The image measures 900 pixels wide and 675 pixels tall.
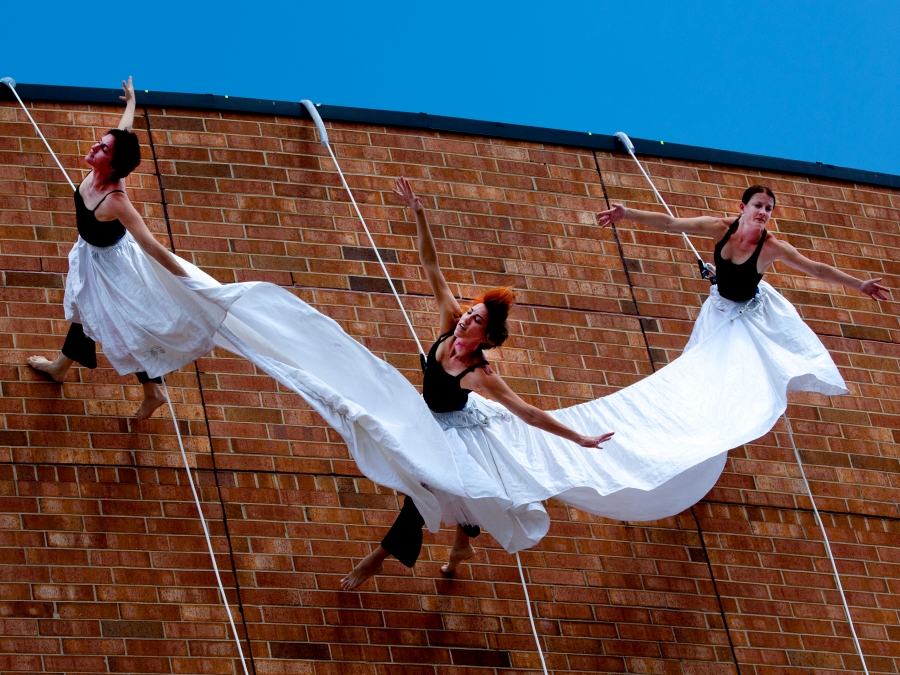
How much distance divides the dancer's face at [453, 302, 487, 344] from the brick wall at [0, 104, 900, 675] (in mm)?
1122

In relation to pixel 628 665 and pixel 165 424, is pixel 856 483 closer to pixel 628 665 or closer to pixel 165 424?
pixel 628 665

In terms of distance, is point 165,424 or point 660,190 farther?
point 660,190

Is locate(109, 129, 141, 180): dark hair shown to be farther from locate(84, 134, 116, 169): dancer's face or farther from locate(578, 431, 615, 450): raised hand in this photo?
locate(578, 431, 615, 450): raised hand

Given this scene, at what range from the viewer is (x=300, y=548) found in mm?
6715

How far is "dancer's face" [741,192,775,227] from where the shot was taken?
6941 millimetres

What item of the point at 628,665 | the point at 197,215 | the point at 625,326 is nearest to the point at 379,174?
the point at 197,215

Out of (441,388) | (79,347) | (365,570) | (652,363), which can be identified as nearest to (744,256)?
(652,363)

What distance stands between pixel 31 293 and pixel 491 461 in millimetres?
2274

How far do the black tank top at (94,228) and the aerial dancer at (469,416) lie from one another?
47.3 inches

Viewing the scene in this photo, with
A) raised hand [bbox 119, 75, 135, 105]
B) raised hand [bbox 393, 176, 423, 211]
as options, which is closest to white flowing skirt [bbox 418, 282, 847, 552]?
raised hand [bbox 393, 176, 423, 211]

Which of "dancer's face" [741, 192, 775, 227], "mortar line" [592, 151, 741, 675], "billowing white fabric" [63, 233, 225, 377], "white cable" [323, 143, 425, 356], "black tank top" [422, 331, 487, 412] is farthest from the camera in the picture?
"white cable" [323, 143, 425, 356]

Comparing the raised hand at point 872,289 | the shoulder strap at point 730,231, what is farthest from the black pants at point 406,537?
the raised hand at point 872,289

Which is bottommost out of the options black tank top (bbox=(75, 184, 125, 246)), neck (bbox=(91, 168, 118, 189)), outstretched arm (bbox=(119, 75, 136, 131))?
black tank top (bbox=(75, 184, 125, 246))

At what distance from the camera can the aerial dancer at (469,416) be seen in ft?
20.4
